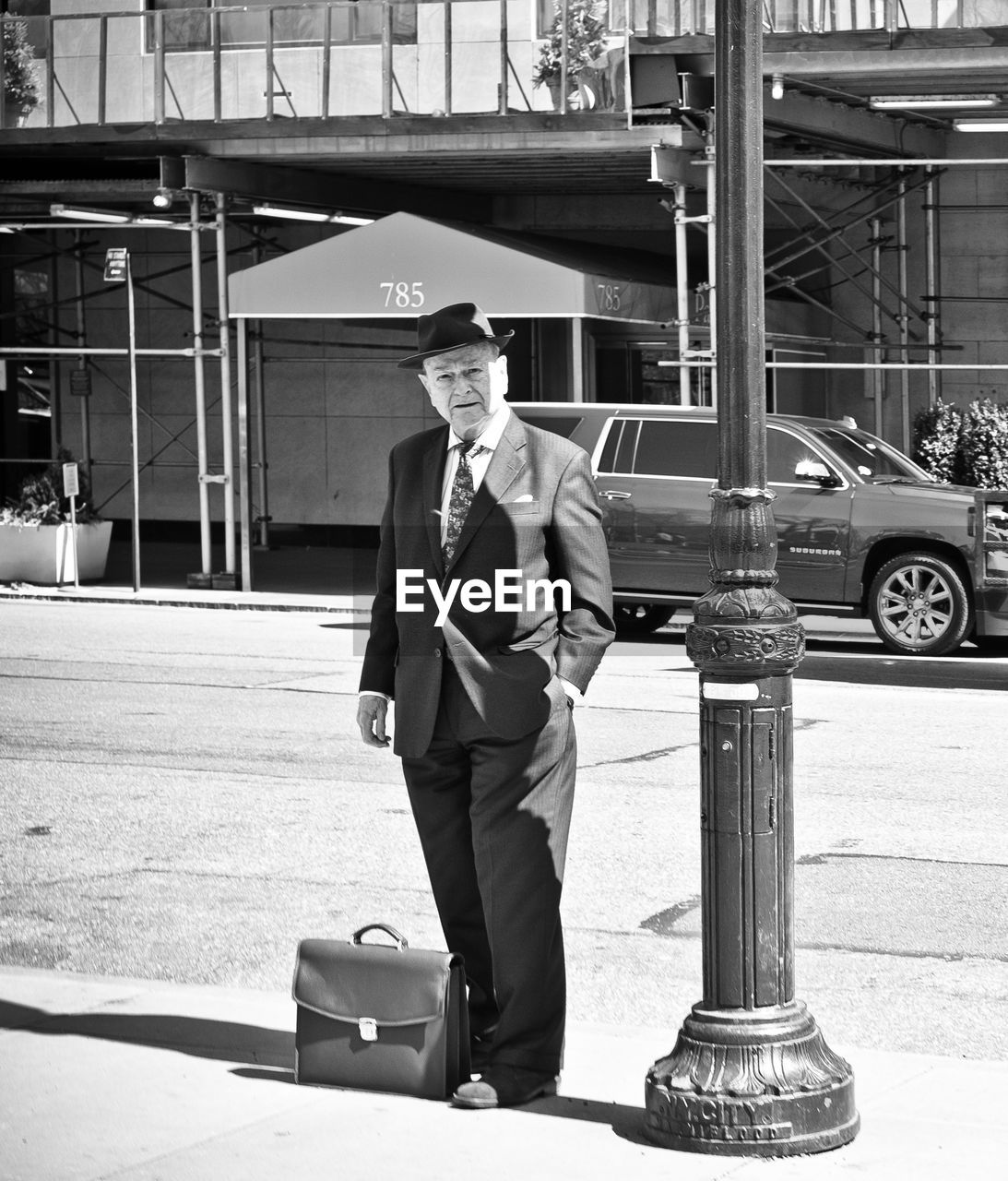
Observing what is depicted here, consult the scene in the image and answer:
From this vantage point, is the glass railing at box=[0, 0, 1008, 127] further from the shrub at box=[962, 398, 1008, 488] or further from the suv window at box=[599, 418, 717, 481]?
the suv window at box=[599, 418, 717, 481]

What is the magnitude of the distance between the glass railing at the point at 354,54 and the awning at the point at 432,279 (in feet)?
4.15

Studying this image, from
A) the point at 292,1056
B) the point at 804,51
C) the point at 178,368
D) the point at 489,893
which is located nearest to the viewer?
the point at 489,893

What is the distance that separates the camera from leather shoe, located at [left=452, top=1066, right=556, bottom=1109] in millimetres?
4691

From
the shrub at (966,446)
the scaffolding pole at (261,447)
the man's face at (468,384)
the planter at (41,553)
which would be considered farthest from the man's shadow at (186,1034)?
the scaffolding pole at (261,447)

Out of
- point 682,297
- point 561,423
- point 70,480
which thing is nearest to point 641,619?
point 561,423

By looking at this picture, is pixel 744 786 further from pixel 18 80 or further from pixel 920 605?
pixel 18 80

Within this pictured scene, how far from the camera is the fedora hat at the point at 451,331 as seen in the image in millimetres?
4820

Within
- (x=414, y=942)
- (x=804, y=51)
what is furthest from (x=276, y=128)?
(x=414, y=942)

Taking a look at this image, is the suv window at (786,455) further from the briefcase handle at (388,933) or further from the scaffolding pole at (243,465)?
the briefcase handle at (388,933)

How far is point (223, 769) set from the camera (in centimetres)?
995

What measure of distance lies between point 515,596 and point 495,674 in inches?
8.0

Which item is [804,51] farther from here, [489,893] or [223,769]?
[489,893]

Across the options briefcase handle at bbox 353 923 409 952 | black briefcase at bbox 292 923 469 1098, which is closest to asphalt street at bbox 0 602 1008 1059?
black briefcase at bbox 292 923 469 1098

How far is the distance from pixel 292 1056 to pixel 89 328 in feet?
75.6
